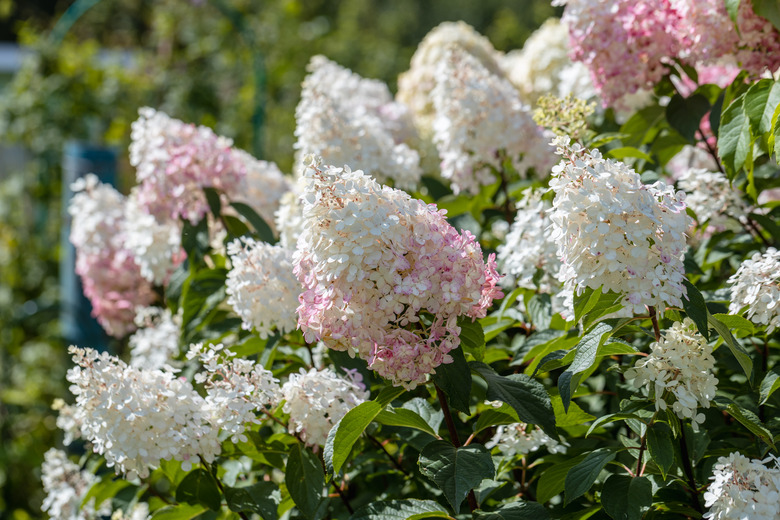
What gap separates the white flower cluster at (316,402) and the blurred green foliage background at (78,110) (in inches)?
110

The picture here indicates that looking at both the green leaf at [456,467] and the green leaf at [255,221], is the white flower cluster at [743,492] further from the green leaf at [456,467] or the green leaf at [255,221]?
the green leaf at [255,221]

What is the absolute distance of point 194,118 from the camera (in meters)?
6.01

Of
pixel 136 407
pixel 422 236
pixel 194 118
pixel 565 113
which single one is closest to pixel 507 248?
pixel 565 113

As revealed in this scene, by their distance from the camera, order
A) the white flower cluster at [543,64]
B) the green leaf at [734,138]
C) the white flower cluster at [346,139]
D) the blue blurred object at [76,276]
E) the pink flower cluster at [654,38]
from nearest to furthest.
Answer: the green leaf at [734,138] → the pink flower cluster at [654,38] → the white flower cluster at [346,139] → the white flower cluster at [543,64] → the blue blurred object at [76,276]

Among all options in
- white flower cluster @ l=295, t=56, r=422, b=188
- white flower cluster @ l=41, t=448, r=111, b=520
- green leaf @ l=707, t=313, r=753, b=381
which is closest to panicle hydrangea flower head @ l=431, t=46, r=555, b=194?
white flower cluster @ l=295, t=56, r=422, b=188

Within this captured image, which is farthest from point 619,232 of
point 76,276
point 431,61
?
point 76,276

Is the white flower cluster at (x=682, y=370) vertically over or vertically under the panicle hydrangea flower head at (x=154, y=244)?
over

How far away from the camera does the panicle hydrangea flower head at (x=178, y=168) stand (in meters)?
2.13

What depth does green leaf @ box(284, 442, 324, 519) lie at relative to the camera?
143 centimetres

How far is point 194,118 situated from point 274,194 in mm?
3847

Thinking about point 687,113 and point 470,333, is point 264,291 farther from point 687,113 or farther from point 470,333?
point 687,113

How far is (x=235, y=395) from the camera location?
1.44 m

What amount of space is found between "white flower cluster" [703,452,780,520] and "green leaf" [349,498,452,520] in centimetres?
40

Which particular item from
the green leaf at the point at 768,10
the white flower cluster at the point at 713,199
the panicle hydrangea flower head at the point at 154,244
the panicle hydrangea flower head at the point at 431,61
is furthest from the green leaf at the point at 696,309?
the panicle hydrangea flower head at the point at 431,61
